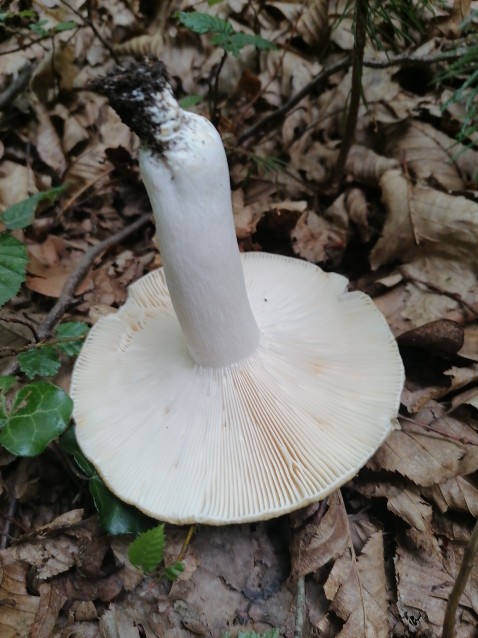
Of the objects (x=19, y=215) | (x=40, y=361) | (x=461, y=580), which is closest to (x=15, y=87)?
(x=19, y=215)

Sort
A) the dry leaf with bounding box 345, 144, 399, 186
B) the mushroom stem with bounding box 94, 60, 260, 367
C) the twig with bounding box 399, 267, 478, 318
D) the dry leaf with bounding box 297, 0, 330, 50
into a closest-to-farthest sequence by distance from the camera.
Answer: the mushroom stem with bounding box 94, 60, 260, 367
the twig with bounding box 399, 267, 478, 318
the dry leaf with bounding box 345, 144, 399, 186
the dry leaf with bounding box 297, 0, 330, 50

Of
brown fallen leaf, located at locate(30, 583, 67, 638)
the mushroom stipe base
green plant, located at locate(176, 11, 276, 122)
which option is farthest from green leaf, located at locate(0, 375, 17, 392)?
green plant, located at locate(176, 11, 276, 122)

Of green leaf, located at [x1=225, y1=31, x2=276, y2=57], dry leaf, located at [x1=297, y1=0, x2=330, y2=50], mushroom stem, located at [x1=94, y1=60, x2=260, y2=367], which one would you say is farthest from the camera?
dry leaf, located at [x1=297, y1=0, x2=330, y2=50]

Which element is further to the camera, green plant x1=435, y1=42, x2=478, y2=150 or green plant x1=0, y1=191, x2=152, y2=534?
green plant x1=435, y1=42, x2=478, y2=150

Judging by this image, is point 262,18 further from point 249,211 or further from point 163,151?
point 163,151

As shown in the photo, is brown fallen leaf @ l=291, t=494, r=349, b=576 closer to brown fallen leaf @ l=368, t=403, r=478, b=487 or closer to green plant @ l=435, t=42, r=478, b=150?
brown fallen leaf @ l=368, t=403, r=478, b=487

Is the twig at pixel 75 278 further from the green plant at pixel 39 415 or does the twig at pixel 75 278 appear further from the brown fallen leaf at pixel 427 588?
the brown fallen leaf at pixel 427 588

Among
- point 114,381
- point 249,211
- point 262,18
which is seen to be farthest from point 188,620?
point 262,18
